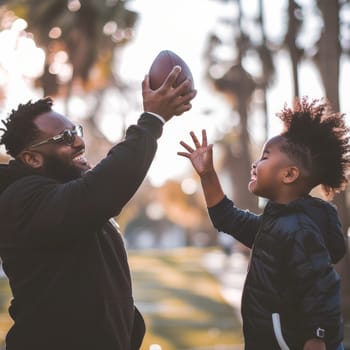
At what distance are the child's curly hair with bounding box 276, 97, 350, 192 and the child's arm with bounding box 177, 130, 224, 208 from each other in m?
0.42

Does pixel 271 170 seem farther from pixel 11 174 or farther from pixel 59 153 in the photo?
pixel 11 174

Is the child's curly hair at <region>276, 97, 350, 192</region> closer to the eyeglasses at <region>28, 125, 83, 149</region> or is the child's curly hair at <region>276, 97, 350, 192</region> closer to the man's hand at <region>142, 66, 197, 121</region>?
the man's hand at <region>142, 66, 197, 121</region>

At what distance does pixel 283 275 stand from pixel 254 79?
1114 inches

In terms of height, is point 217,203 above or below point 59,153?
below

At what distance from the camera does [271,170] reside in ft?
10.00

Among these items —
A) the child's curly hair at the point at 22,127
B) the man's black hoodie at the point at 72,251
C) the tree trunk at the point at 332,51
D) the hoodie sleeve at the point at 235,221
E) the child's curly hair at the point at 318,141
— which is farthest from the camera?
the tree trunk at the point at 332,51

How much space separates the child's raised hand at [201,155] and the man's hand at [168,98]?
58 centimetres

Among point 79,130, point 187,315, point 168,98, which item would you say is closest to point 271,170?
point 168,98

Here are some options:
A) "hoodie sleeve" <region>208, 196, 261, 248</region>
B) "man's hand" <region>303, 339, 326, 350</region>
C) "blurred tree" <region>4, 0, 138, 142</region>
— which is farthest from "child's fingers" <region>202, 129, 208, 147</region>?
"blurred tree" <region>4, 0, 138, 142</region>

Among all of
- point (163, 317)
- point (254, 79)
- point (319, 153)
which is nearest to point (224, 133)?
point (254, 79)

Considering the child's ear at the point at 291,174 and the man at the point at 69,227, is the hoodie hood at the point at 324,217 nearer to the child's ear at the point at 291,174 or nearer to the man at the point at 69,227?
the child's ear at the point at 291,174

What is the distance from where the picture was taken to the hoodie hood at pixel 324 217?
2918 millimetres

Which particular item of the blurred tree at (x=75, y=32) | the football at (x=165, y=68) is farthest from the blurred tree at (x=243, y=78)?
the football at (x=165, y=68)

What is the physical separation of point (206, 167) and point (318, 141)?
24.0 inches
